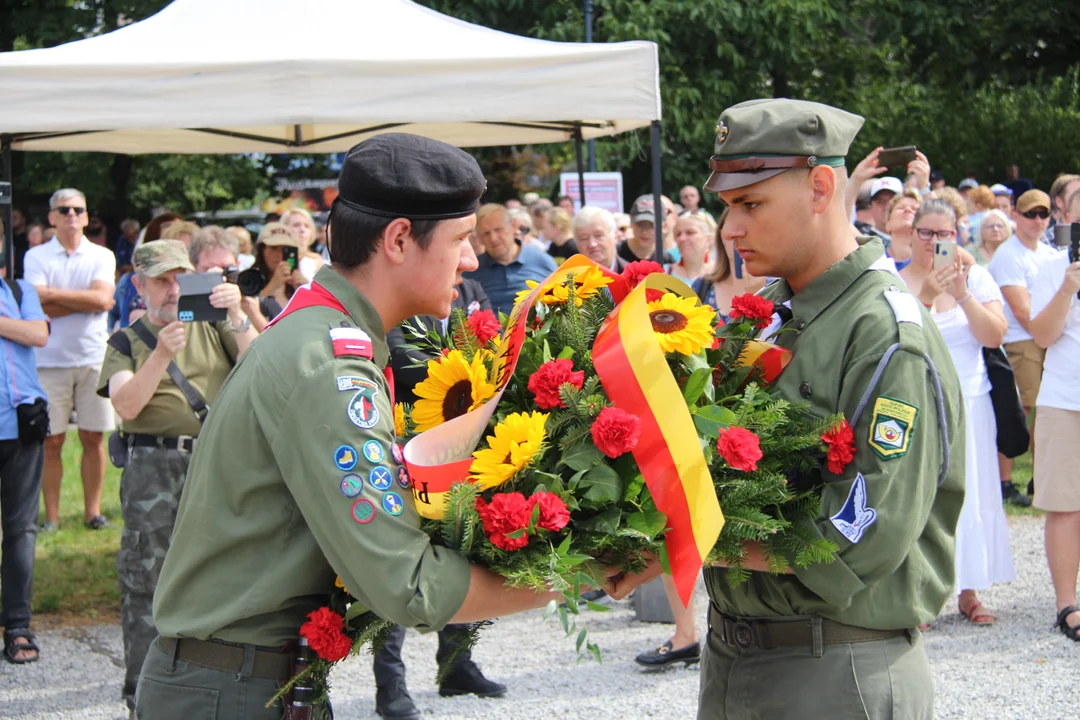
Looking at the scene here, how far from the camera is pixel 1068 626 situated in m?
5.95

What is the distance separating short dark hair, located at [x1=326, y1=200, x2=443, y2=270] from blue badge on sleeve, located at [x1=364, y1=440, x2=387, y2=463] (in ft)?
1.30

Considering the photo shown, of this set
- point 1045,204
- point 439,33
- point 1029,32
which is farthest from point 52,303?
point 1029,32

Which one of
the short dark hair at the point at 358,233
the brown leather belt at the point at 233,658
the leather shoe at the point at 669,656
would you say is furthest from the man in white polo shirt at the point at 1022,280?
the brown leather belt at the point at 233,658

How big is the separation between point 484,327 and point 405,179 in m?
0.55

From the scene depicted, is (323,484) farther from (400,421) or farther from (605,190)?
(605,190)

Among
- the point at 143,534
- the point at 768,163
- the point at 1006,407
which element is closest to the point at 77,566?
the point at 143,534

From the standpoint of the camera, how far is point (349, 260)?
227cm

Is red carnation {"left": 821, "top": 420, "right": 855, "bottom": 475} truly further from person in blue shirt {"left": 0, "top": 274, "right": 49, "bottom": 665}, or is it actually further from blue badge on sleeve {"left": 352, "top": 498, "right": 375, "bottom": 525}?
person in blue shirt {"left": 0, "top": 274, "right": 49, "bottom": 665}

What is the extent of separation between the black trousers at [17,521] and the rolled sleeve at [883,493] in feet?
16.0

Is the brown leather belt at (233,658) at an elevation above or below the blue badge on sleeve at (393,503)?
below

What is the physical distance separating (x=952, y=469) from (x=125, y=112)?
472 centimetres

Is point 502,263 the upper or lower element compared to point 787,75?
lower

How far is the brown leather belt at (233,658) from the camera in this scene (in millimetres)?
2197

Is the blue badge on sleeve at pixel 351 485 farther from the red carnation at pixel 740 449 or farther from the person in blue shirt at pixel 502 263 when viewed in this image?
the person in blue shirt at pixel 502 263
